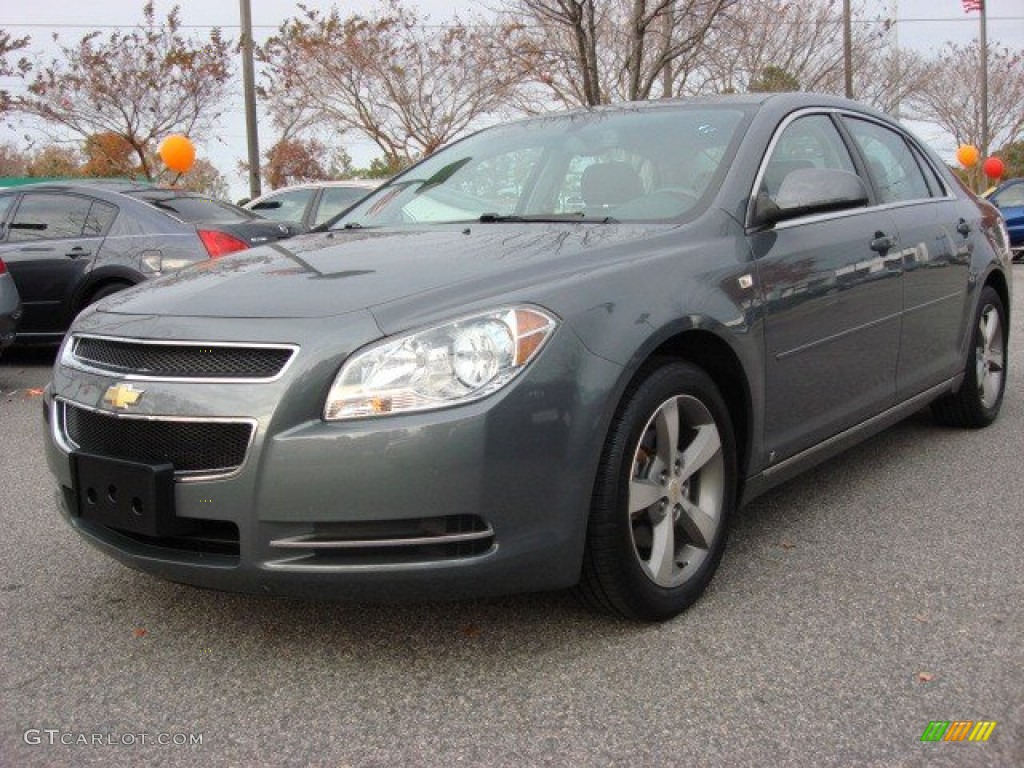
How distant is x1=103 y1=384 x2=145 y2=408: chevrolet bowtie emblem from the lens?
2562mm

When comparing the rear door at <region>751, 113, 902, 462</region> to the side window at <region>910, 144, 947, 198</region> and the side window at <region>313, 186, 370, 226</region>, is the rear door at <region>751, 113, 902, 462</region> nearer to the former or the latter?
the side window at <region>910, 144, 947, 198</region>

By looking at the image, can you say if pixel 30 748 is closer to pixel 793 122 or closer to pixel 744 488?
pixel 744 488

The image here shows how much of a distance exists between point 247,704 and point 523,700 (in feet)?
2.17

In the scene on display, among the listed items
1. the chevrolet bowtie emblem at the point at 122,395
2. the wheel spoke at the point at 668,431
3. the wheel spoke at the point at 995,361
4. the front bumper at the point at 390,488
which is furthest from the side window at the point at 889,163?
the chevrolet bowtie emblem at the point at 122,395

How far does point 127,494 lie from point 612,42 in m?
18.4

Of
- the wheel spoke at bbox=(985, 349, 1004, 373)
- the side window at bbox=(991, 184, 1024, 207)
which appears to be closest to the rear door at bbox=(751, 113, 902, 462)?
the wheel spoke at bbox=(985, 349, 1004, 373)

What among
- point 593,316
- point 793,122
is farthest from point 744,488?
point 793,122

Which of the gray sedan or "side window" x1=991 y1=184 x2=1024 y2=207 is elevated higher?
"side window" x1=991 y1=184 x2=1024 y2=207

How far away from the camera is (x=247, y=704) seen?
8.04ft

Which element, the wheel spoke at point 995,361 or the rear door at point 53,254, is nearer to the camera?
the wheel spoke at point 995,361

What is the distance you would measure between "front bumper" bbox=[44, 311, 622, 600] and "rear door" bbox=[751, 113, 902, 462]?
965 mm

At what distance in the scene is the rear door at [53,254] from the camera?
7.91 meters

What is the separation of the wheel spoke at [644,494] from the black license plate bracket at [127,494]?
1.15m

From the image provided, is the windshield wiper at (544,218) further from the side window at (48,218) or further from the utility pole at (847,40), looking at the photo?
the utility pole at (847,40)
